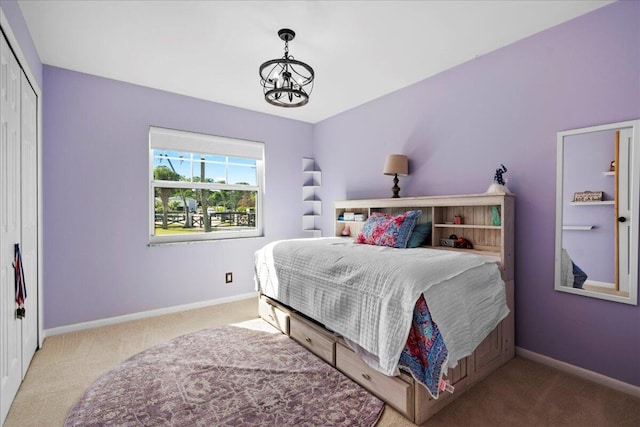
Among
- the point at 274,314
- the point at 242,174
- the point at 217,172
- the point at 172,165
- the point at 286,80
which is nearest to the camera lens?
the point at 286,80

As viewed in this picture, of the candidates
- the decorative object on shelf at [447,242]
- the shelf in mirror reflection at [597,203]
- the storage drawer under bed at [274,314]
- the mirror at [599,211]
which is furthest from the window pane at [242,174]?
the shelf in mirror reflection at [597,203]

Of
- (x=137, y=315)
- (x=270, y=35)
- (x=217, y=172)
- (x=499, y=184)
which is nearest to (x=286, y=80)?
(x=270, y=35)

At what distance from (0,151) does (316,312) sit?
6.90ft

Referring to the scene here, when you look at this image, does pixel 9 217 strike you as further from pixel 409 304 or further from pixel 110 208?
pixel 409 304

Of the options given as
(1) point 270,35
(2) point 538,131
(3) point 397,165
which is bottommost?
(3) point 397,165

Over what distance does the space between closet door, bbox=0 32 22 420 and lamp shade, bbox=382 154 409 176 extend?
2.84 meters

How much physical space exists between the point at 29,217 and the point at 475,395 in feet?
11.0

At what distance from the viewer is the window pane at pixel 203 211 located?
3.54 m

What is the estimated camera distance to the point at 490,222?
2.58m

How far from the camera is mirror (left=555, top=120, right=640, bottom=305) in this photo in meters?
1.94

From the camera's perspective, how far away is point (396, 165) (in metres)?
3.15

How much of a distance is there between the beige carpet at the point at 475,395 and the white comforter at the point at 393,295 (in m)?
0.36

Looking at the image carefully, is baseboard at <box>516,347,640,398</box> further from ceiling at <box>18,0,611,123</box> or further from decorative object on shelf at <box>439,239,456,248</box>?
ceiling at <box>18,0,611,123</box>

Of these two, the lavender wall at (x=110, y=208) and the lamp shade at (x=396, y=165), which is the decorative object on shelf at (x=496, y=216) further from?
the lavender wall at (x=110, y=208)
